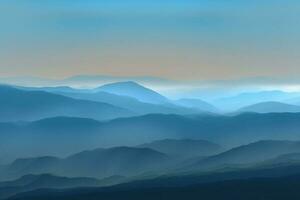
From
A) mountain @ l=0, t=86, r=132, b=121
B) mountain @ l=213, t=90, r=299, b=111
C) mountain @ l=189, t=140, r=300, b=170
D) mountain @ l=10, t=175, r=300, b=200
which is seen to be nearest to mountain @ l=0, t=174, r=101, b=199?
mountain @ l=10, t=175, r=300, b=200

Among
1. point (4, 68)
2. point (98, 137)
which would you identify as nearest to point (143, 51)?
point (98, 137)

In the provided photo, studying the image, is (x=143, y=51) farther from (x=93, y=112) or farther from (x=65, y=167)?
(x=65, y=167)

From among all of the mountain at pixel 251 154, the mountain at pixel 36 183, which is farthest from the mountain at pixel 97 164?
the mountain at pixel 251 154

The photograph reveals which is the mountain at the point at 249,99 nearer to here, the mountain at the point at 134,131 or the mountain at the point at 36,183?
the mountain at the point at 134,131

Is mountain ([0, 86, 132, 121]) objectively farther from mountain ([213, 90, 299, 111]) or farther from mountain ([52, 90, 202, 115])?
mountain ([213, 90, 299, 111])

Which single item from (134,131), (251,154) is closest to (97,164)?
(134,131)

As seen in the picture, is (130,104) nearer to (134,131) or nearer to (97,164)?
(134,131)
